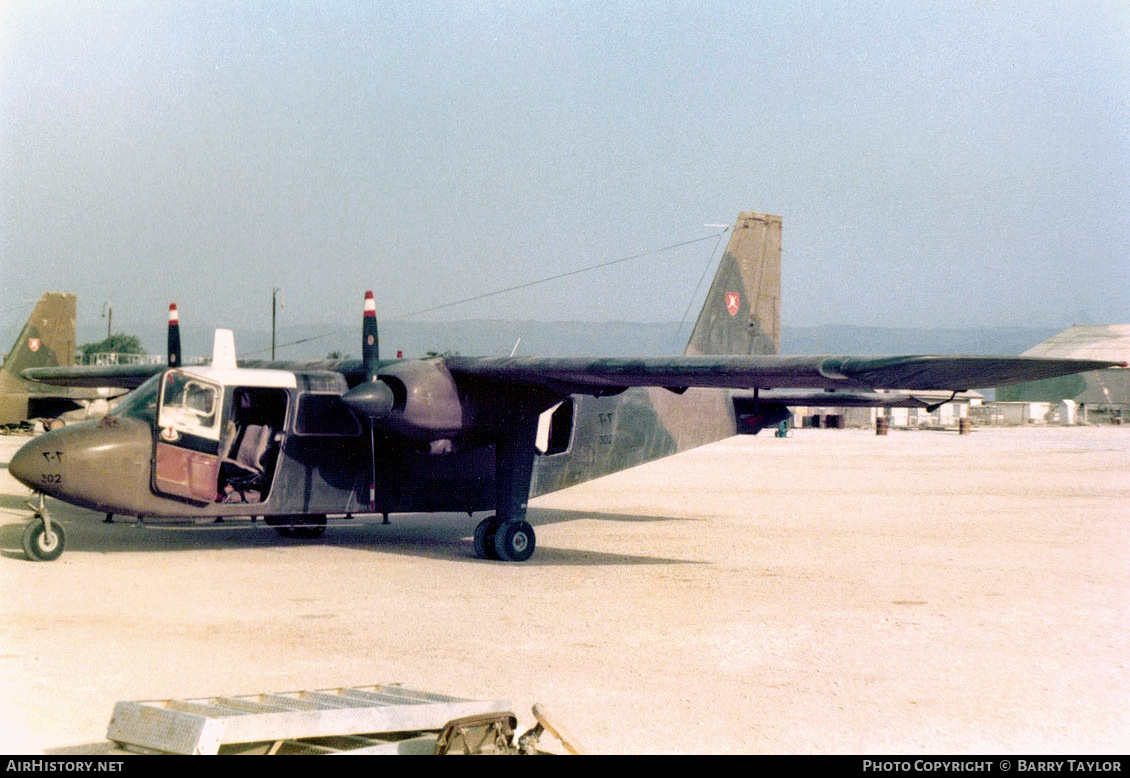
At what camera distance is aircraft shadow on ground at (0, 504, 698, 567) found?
16188 mm

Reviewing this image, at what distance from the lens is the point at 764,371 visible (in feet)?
46.8

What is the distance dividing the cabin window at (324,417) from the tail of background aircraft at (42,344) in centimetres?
2588

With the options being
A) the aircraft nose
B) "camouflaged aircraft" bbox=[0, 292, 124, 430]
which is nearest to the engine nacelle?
the aircraft nose

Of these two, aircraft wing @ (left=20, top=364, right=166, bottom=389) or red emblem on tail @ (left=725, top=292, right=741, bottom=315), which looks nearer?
aircraft wing @ (left=20, top=364, right=166, bottom=389)

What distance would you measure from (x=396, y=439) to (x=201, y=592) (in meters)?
4.62

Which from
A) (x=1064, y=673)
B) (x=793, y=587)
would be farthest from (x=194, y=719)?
(x=793, y=587)

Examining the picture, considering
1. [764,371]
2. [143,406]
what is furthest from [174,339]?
[764,371]

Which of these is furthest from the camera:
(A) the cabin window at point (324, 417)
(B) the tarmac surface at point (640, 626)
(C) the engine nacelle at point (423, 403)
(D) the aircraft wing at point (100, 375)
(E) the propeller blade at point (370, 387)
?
(D) the aircraft wing at point (100, 375)

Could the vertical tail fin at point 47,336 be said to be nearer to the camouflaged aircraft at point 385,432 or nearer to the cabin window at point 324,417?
the camouflaged aircraft at point 385,432

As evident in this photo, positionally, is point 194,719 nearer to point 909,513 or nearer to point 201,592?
point 201,592

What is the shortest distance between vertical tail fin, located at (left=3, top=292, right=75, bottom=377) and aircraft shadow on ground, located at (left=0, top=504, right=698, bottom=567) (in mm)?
18295

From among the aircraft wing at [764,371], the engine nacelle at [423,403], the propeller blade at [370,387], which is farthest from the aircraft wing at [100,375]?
the aircraft wing at [764,371]

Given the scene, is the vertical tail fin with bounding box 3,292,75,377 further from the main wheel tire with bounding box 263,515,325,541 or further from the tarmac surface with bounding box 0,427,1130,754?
the main wheel tire with bounding box 263,515,325,541

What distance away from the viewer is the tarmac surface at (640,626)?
7.86 metres
